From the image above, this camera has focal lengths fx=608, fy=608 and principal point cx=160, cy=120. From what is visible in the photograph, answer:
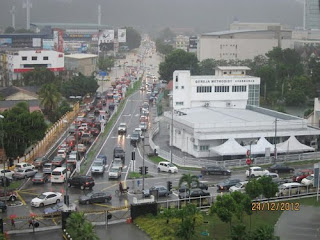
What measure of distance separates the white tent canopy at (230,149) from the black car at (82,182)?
5.29 meters

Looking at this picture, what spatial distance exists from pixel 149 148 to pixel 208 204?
28.9 feet

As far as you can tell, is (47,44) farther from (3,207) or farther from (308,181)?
(3,207)

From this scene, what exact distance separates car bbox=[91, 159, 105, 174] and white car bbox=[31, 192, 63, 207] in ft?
11.5

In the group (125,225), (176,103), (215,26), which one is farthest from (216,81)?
(215,26)

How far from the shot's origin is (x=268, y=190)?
13367mm

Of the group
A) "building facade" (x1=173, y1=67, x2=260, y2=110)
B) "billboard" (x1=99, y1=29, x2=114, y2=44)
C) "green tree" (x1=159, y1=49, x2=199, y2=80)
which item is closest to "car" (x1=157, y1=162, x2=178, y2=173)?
"building facade" (x1=173, y1=67, x2=260, y2=110)

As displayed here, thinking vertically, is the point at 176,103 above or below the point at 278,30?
below

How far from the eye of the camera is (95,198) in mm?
14500

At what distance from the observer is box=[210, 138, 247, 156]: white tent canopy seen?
19797mm

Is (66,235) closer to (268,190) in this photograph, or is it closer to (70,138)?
(268,190)

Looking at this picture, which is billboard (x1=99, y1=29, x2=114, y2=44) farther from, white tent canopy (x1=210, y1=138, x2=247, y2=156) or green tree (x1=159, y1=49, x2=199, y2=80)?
white tent canopy (x1=210, y1=138, x2=247, y2=156)

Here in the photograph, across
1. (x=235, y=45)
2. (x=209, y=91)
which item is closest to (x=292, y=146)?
(x=209, y=91)

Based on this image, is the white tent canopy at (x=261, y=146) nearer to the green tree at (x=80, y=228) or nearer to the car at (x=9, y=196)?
the car at (x=9, y=196)

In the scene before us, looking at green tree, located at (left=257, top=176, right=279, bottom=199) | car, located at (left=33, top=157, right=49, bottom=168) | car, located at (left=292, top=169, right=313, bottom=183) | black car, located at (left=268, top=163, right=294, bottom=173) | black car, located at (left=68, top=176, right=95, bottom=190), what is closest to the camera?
green tree, located at (left=257, top=176, right=279, bottom=199)
